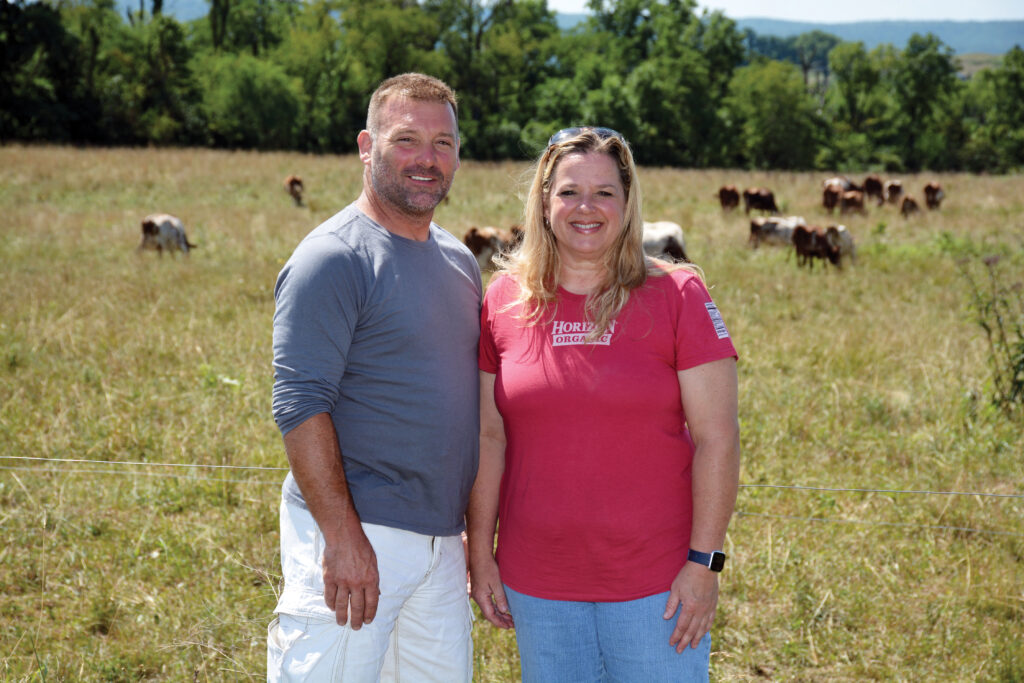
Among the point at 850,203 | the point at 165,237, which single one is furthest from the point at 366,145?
the point at 850,203

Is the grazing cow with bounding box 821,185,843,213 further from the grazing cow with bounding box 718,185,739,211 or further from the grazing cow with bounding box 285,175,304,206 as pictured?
the grazing cow with bounding box 285,175,304,206

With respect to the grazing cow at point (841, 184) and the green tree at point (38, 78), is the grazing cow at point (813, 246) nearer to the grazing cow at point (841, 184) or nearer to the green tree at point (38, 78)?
the grazing cow at point (841, 184)

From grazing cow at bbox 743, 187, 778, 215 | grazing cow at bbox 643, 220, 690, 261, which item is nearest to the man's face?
grazing cow at bbox 643, 220, 690, 261

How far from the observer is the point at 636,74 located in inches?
2046

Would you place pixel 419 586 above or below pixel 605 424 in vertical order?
below

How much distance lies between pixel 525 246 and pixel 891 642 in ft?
8.72

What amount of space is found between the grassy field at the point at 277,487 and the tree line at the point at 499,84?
34385mm

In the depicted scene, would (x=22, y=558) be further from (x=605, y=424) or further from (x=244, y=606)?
(x=605, y=424)

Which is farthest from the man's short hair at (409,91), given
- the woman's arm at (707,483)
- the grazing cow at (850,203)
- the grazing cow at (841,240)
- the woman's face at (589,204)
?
the grazing cow at (850,203)

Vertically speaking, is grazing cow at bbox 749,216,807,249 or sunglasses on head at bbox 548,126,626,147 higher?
sunglasses on head at bbox 548,126,626,147

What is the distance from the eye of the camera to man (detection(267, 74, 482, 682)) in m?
2.25

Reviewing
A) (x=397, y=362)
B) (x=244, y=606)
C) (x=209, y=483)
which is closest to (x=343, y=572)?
(x=397, y=362)

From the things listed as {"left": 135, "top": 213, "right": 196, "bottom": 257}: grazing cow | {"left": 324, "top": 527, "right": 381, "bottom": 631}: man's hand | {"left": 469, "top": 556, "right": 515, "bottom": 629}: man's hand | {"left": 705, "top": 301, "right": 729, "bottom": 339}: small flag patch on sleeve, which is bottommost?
{"left": 135, "top": 213, "right": 196, "bottom": 257}: grazing cow

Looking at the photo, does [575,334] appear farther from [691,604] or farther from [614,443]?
[691,604]
